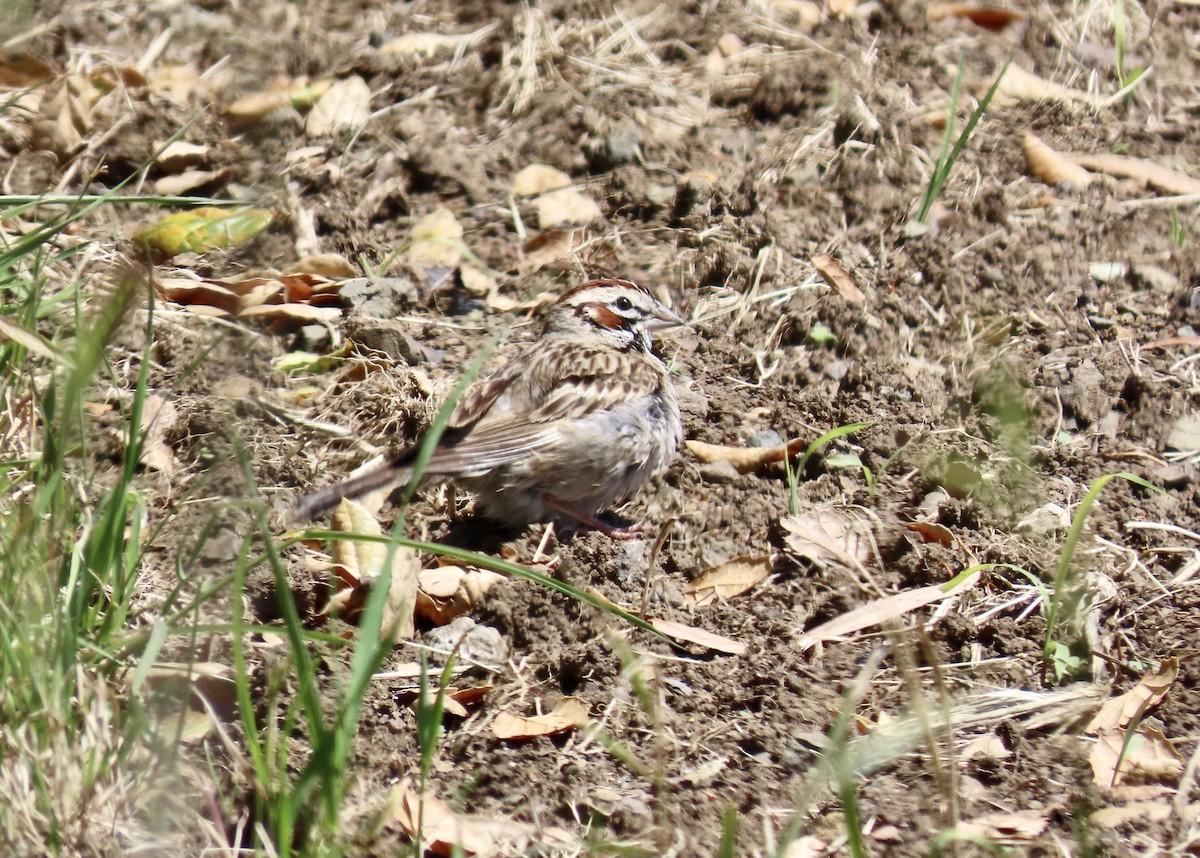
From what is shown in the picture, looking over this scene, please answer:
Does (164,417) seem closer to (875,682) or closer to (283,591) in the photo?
(283,591)

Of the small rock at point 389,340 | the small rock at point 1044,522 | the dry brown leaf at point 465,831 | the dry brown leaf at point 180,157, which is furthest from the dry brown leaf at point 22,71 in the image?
the small rock at point 1044,522

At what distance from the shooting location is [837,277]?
4.97 metres

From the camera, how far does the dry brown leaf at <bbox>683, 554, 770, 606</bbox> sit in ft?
12.8

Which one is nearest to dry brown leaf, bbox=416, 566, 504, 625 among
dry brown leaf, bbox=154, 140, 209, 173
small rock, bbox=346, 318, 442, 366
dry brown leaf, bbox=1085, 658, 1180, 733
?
small rock, bbox=346, 318, 442, 366

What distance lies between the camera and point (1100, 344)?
4.65 m

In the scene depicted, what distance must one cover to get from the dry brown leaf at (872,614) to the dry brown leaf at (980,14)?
11.6ft

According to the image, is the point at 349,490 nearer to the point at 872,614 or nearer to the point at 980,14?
the point at 872,614

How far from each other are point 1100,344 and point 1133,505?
2.56 ft

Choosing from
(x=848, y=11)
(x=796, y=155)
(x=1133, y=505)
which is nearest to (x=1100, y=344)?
(x=1133, y=505)

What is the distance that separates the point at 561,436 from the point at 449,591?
824 mm

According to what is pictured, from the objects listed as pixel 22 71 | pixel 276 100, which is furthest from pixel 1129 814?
pixel 22 71

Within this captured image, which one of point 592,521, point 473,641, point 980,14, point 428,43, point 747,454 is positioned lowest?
point 592,521

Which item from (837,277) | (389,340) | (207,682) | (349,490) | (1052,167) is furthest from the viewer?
(1052,167)

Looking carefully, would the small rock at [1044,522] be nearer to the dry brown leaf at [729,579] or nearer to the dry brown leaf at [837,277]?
the dry brown leaf at [729,579]
